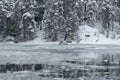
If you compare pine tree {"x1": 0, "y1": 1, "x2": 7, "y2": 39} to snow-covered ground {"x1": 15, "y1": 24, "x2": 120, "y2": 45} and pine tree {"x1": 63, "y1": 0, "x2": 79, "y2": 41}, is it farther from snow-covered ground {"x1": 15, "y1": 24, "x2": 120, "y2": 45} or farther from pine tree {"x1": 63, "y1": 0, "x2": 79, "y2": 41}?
pine tree {"x1": 63, "y1": 0, "x2": 79, "y2": 41}

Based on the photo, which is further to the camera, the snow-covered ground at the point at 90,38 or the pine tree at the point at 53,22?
the pine tree at the point at 53,22

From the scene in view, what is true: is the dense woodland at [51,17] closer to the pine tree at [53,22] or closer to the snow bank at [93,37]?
the pine tree at [53,22]

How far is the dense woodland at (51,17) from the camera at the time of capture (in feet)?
238

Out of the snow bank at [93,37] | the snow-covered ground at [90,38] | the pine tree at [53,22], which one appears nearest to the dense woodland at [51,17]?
the pine tree at [53,22]

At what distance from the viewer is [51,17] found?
73.1 meters

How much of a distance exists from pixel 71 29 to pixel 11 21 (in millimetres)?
15051

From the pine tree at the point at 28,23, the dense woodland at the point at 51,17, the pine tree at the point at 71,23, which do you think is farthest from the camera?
the pine tree at the point at 28,23

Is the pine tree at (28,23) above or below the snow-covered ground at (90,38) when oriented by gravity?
above

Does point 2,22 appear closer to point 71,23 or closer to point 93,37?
point 71,23

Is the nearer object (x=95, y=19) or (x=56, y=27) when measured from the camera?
(x=56, y=27)

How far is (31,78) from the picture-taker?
21047 mm

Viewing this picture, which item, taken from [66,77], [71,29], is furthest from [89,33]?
[66,77]

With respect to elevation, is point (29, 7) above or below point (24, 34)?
above

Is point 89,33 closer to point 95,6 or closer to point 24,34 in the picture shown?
point 95,6
